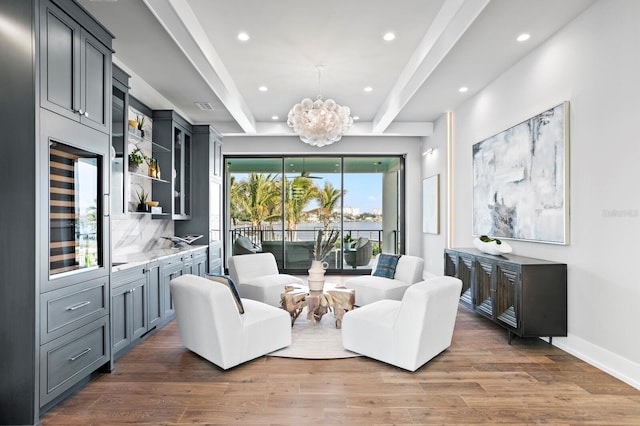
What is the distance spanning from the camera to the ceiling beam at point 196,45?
9.73 ft

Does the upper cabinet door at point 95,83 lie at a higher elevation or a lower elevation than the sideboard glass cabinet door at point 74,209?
higher

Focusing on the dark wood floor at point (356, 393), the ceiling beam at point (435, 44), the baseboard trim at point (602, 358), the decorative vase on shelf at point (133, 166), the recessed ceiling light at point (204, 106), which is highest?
the ceiling beam at point (435, 44)

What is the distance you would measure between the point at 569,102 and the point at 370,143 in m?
4.45

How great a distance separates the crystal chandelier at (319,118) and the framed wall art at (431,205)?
252cm

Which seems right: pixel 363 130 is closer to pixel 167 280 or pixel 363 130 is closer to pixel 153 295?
pixel 167 280

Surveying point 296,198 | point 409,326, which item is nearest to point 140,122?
point 296,198

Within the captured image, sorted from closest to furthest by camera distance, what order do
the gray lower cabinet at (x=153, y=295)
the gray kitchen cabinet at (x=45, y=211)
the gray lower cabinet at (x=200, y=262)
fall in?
the gray kitchen cabinet at (x=45, y=211) < the gray lower cabinet at (x=153, y=295) < the gray lower cabinet at (x=200, y=262)

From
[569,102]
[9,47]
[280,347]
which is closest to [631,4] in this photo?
[569,102]

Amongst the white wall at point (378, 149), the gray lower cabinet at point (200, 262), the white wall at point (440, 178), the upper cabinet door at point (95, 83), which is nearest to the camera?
the upper cabinet door at point (95, 83)

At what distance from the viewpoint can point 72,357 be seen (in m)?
2.50

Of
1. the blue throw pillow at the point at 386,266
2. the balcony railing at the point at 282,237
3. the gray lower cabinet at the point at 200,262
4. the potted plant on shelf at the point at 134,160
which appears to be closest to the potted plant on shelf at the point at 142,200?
the potted plant on shelf at the point at 134,160

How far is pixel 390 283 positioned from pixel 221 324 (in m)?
2.50

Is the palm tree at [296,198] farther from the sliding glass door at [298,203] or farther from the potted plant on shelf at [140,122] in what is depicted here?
the potted plant on shelf at [140,122]

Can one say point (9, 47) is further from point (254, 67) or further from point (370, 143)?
point (370, 143)
